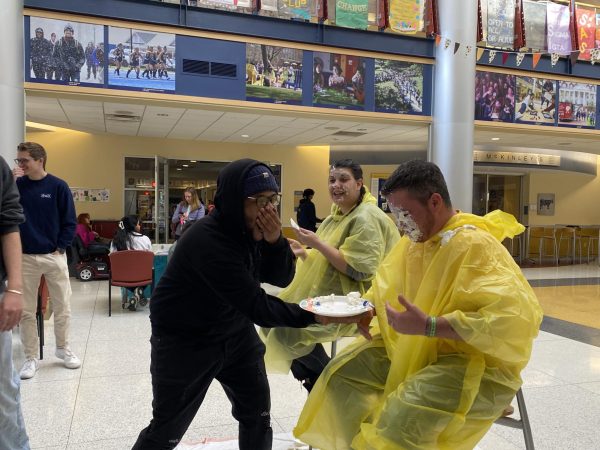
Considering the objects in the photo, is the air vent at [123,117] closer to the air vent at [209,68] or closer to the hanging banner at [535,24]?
the air vent at [209,68]

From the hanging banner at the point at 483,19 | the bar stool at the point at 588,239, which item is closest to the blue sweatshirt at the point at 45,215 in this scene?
the hanging banner at the point at 483,19

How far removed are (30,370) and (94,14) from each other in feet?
14.5

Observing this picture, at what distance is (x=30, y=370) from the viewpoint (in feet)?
11.2

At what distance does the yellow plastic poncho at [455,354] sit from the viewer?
1442 mm

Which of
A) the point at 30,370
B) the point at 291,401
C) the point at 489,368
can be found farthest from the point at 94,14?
the point at 489,368

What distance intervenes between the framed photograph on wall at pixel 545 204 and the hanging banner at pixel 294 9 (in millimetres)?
8669

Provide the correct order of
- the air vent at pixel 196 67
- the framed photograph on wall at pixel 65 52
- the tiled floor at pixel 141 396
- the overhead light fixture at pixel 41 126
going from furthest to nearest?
the overhead light fixture at pixel 41 126 → the air vent at pixel 196 67 → the framed photograph on wall at pixel 65 52 → the tiled floor at pixel 141 396

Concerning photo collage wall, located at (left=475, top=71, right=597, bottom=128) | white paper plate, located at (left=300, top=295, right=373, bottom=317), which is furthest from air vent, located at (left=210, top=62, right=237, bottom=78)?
white paper plate, located at (left=300, top=295, right=373, bottom=317)

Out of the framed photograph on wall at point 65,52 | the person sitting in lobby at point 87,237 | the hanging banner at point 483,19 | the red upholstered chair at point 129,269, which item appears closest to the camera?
the red upholstered chair at point 129,269

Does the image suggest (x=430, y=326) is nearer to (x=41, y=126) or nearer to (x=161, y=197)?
(x=161, y=197)

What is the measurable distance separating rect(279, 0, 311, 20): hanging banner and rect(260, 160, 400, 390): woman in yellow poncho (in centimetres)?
508

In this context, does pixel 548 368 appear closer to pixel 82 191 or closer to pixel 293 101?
pixel 293 101

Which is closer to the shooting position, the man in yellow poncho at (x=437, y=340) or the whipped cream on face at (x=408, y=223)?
the man in yellow poncho at (x=437, y=340)

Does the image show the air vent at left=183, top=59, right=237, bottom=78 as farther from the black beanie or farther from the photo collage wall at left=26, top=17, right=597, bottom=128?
the black beanie
